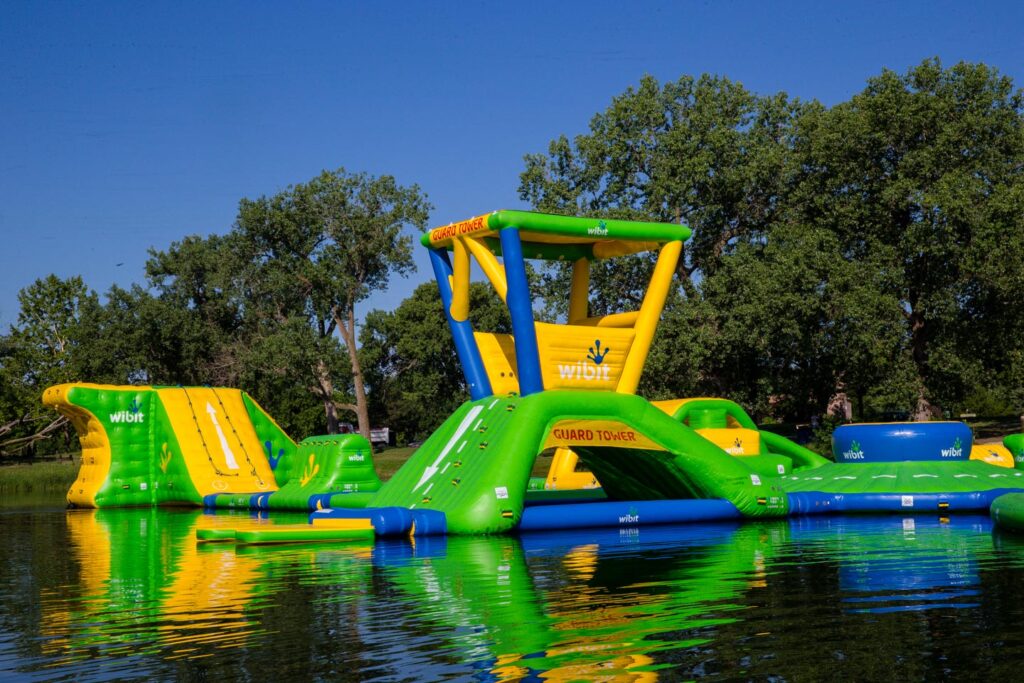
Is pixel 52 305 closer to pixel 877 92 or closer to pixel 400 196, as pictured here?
pixel 400 196

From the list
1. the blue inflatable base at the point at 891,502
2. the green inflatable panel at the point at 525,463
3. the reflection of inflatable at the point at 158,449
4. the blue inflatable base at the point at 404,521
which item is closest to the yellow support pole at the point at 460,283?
the green inflatable panel at the point at 525,463

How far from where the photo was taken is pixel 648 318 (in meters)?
19.8

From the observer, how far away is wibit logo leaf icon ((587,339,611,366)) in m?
19.1

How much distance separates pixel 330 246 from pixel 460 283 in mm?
36615

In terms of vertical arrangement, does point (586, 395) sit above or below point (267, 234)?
below

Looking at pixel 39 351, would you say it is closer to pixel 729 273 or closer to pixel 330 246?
pixel 330 246

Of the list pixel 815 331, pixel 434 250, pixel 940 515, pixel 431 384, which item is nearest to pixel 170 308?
pixel 431 384

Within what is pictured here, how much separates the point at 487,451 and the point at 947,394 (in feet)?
98.5

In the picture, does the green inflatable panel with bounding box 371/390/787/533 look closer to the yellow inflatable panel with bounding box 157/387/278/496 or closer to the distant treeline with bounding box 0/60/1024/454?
the yellow inflatable panel with bounding box 157/387/278/496

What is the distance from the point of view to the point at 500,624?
878 centimetres

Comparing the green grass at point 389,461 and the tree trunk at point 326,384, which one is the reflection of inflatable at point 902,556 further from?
the tree trunk at point 326,384

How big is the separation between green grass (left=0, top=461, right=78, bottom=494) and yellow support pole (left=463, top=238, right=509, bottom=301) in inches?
1177

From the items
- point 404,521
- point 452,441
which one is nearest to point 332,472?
point 452,441

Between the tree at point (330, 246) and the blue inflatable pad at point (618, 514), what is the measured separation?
117ft
